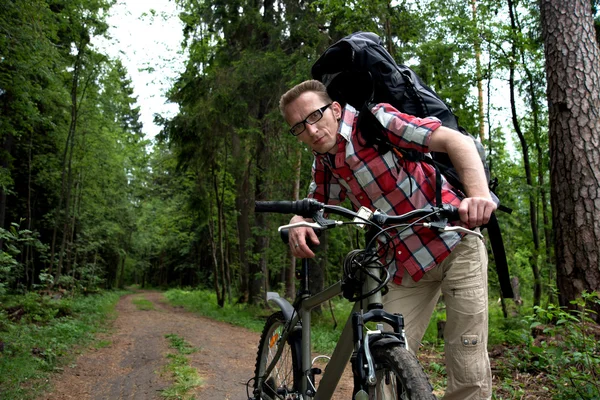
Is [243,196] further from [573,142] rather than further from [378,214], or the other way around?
[378,214]

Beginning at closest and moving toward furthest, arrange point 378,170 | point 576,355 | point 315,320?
point 378,170 → point 576,355 → point 315,320

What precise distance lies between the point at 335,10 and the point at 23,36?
5.46 metres

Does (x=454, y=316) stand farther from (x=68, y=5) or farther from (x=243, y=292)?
(x=243, y=292)

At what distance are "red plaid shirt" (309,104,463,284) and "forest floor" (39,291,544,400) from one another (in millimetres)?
2745

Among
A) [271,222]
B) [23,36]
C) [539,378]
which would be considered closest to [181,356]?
[539,378]

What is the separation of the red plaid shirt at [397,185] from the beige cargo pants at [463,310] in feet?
0.29

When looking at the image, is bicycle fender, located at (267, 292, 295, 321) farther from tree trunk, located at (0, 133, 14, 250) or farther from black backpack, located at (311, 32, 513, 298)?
tree trunk, located at (0, 133, 14, 250)

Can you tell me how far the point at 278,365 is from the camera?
11.1 feet

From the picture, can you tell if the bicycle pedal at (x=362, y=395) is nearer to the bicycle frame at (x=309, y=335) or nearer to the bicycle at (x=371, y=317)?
the bicycle at (x=371, y=317)

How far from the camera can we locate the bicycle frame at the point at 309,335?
2.29m

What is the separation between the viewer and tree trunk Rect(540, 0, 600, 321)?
16.2 ft

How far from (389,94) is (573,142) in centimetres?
356

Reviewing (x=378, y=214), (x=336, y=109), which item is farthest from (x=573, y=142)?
(x=378, y=214)

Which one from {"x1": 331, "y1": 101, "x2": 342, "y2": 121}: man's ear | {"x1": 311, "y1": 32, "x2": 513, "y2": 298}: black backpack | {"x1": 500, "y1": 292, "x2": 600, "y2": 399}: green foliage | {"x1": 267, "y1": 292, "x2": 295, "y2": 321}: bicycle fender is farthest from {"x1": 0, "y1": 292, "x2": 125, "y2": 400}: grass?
{"x1": 500, "y1": 292, "x2": 600, "y2": 399}: green foliage
